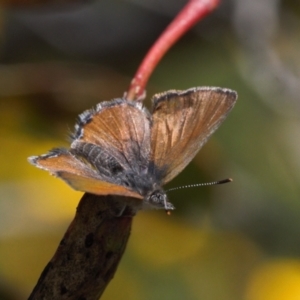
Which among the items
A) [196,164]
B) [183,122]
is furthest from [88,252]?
[196,164]

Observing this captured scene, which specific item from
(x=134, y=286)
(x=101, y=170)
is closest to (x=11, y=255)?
(x=134, y=286)

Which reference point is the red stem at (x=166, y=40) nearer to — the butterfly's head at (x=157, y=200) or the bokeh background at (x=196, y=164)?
the butterfly's head at (x=157, y=200)

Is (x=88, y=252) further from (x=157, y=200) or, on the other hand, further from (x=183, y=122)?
(x=183, y=122)

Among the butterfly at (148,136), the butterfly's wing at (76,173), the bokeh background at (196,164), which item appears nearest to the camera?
the butterfly's wing at (76,173)

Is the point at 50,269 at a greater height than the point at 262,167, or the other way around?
the point at 262,167

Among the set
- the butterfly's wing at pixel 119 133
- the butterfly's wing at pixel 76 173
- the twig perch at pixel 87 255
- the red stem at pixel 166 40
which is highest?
the red stem at pixel 166 40

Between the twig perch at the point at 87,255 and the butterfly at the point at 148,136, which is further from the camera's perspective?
the butterfly at the point at 148,136

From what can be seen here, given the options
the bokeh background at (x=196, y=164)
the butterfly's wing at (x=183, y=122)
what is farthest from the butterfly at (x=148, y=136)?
the bokeh background at (x=196, y=164)

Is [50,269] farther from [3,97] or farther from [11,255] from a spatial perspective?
[3,97]
